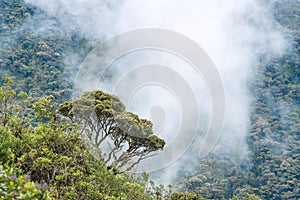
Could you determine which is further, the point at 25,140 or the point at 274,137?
the point at 274,137

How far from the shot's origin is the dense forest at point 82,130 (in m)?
5.32

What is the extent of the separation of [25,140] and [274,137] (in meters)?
45.9

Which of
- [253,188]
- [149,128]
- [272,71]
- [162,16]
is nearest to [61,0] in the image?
[162,16]

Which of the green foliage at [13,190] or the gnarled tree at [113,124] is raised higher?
the gnarled tree at [113,124]

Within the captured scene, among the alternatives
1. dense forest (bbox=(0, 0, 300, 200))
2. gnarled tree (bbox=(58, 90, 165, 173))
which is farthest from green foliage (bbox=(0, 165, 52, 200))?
gnarled tree (bbox=(58, 90, 165, 173))

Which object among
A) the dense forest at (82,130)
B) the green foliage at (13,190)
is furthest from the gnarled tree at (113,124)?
the green foliage at (13,190)

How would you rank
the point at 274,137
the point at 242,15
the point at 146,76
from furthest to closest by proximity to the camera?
the point at 242,15
the point at 274,137
the point at 146,76

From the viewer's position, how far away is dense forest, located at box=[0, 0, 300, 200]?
17.4ft

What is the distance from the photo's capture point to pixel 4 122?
6.15 metres

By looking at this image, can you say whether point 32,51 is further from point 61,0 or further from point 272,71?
point 272,71

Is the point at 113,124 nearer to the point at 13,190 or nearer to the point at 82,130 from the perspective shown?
the point at 82,130

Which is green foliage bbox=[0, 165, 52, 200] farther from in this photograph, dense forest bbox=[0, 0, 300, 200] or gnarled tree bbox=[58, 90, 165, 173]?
gnarled tree bbox=[58, 90, 165, 173]

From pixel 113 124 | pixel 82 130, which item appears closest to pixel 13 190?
pixel 82 130

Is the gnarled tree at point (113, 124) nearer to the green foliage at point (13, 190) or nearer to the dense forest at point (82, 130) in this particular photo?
the dense forest at point (82, 130)
